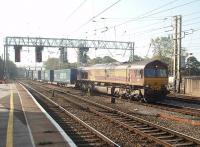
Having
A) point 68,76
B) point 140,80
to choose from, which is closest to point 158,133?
point 140,80

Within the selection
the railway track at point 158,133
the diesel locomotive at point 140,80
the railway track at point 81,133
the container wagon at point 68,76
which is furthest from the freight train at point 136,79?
the container wagon at point 68,76

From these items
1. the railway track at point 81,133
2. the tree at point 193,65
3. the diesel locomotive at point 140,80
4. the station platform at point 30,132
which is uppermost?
the tree at point 193,65

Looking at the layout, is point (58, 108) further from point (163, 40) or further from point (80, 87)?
point (163, 40)

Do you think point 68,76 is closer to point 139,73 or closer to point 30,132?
point 139,73

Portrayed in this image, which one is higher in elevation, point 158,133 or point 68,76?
point 68,76

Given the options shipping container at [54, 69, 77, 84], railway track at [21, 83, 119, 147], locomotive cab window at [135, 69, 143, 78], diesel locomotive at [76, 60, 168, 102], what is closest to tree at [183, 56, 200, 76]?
shipping container at [54, 69, 77, 84]

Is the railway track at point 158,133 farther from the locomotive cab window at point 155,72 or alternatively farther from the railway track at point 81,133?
the locomotive cab window at point 155,72

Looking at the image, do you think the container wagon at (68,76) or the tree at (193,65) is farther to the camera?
the tree at (193,65)

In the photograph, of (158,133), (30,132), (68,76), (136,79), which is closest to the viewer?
(30,132)

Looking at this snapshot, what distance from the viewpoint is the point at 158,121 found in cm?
1847

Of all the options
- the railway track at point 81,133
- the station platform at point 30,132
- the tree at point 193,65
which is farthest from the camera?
the tree at point 193,65

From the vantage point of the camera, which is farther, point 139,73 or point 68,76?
point 68,76

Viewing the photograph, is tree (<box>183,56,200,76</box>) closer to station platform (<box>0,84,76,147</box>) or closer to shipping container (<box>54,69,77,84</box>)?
shipping container (<box>54,69,77,84</box>)

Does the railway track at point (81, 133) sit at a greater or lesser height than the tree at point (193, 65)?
lesser
